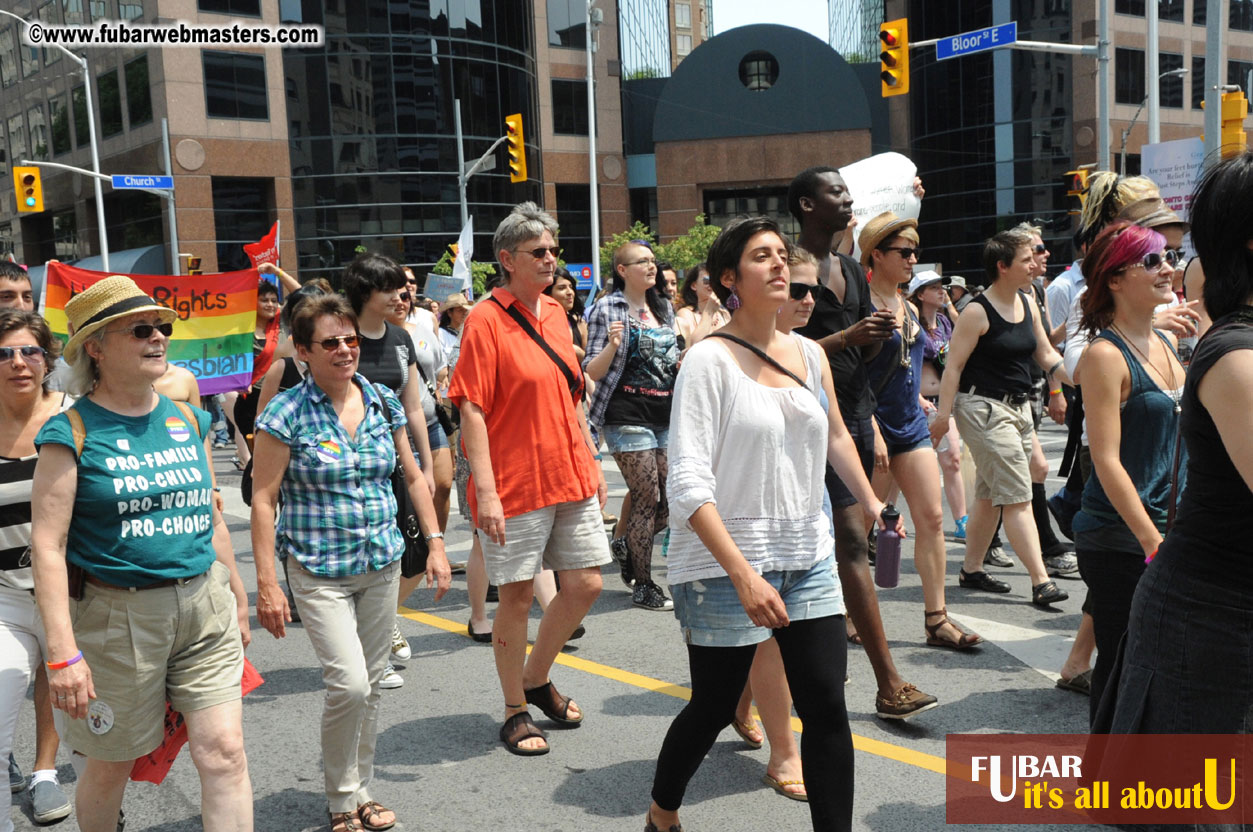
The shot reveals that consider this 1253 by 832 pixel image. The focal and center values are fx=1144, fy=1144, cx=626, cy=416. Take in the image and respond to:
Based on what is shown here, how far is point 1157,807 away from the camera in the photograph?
265 centimetres

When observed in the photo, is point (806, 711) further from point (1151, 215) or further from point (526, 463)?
point (1151, 215)

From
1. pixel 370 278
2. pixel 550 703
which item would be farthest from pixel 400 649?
pixel 370 278

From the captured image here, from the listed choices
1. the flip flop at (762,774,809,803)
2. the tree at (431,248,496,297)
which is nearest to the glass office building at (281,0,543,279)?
the tree at (431,248,496,297)

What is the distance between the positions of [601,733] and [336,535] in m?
1.51

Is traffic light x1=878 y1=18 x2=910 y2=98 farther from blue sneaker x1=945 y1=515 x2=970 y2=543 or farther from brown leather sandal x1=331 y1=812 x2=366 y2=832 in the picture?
brown leather sandal x1=331 y1=812 x2=366 y2=832

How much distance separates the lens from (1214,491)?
249 centimetres

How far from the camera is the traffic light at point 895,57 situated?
1788 cm

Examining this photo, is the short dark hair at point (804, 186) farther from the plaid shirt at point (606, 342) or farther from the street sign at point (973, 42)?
the street sign at point (973, 42)

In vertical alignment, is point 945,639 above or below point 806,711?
below

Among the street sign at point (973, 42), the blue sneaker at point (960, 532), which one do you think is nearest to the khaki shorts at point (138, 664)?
the blue sneaker at point (960, 532)

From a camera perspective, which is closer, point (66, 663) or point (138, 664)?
point (66, 663)

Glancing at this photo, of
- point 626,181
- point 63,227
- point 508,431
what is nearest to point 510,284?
point 508,431

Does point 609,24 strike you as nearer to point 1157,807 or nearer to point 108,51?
point 108,51

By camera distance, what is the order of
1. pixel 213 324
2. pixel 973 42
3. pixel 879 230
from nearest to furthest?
pixel 879 230 → pixel 213 324 → pixel 973 42
